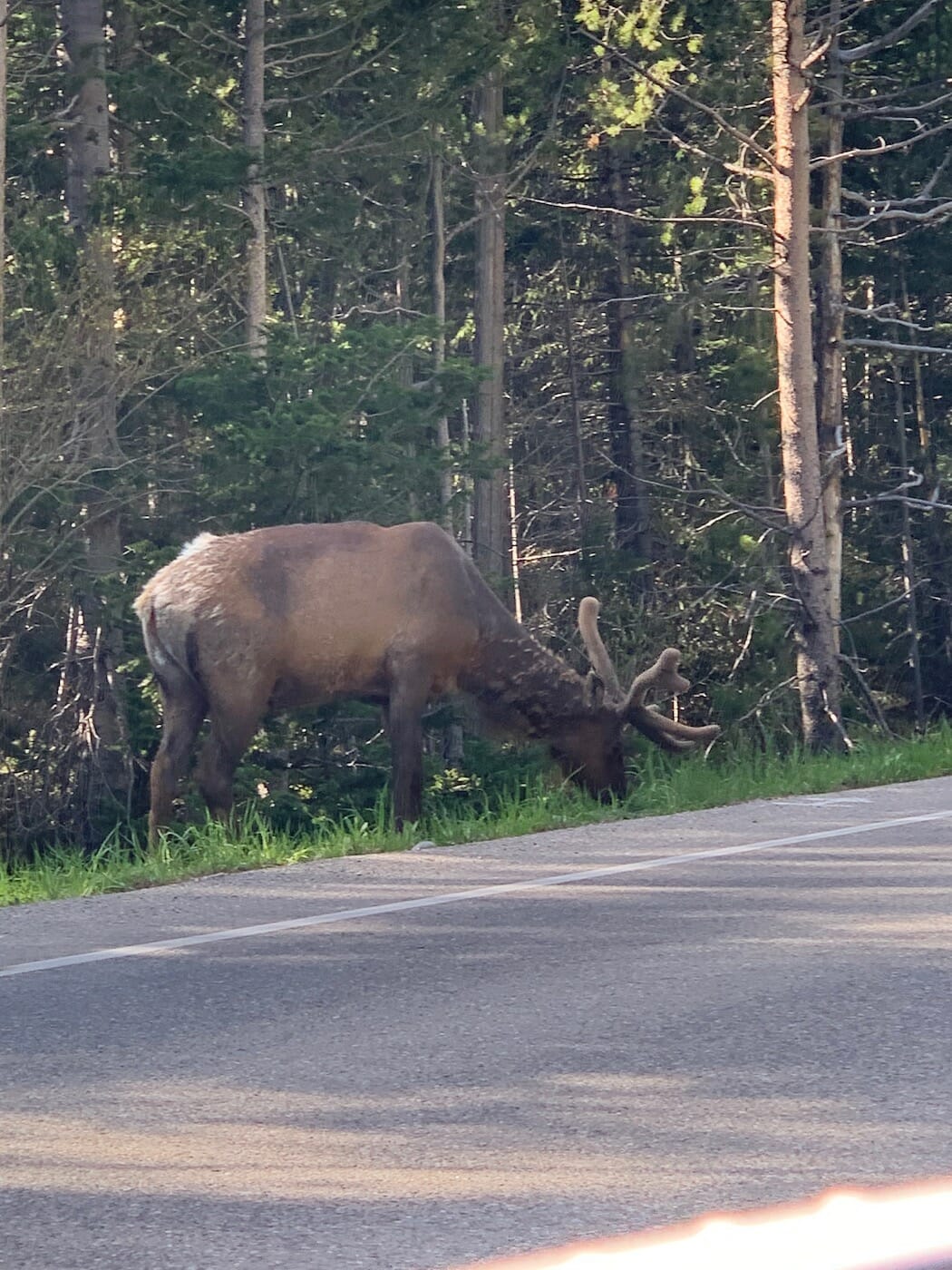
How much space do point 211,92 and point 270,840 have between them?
12109 millimetres

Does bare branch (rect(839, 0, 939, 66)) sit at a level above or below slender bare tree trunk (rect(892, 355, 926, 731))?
above

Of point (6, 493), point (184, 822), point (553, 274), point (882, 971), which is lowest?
point (184, 822)

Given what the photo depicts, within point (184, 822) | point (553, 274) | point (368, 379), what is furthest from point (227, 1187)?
point (553, 274)

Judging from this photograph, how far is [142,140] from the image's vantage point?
20.6 m

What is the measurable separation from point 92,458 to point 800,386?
630cm

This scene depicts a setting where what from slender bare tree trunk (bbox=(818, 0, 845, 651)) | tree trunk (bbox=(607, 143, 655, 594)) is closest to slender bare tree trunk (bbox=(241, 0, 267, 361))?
slender bare tree trunk (bbox=(818, 0, 845, 651))

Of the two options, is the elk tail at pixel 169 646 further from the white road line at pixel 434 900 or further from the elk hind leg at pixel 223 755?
the white road line at pixel 434 900

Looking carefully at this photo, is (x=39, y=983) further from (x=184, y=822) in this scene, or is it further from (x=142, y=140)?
(x=142, y=140)

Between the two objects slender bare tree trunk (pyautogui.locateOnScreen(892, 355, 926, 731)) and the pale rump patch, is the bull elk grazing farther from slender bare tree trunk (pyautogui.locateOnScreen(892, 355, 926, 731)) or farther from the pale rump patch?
slender bare tree trunk (pyautogui.locateOnScreen(892, 355, 926, 731))

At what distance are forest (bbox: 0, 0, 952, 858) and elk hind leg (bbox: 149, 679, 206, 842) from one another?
2.38m

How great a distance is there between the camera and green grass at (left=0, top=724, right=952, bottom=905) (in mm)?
9516

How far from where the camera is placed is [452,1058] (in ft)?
18.1

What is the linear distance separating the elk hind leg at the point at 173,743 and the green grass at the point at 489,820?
27 centimetres

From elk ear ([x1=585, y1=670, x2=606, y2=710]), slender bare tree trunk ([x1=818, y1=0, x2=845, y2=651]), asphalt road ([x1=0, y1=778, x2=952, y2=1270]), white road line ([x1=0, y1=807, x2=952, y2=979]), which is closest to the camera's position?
asphalt road ([x1=0, y1=778, x2=952, y2=1270])
